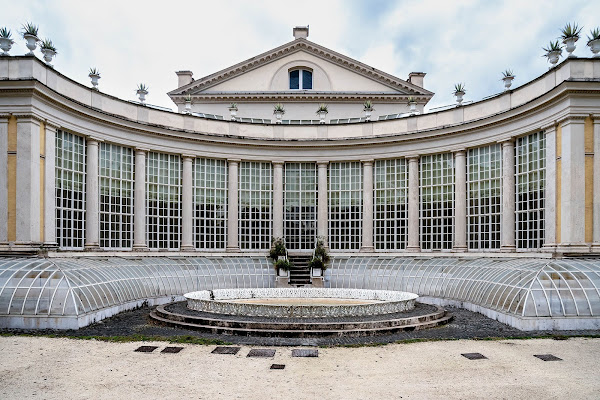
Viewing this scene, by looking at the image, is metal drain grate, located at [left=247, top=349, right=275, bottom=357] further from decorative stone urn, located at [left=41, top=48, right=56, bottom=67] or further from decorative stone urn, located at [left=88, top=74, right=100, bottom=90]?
decorative stone urn, located at [left=88, top=74, right=100, bottom=90]

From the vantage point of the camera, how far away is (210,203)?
42.9 metres

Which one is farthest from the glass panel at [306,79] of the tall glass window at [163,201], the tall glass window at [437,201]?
the tall glass window at [163,201]

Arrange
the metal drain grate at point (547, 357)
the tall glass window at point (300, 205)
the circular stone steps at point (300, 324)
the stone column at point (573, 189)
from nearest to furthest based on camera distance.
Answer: the metal drain grate at point (547, 357) < the circular stone steps at point (300, 324) < the stone column at point (573, 189) < the tall glass window at point (300, 205)

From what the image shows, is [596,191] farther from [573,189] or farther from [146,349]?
[146,349]

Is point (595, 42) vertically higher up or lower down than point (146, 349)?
higher up

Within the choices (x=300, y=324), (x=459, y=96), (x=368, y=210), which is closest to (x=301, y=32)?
(x=459, y=96)

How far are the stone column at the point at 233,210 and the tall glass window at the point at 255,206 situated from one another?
655 mm

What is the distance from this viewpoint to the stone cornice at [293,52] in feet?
175

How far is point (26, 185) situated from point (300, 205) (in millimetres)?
22427

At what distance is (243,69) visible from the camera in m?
53.9

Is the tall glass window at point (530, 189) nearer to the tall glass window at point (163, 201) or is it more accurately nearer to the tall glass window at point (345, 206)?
the tall glass window at point (345, 206)

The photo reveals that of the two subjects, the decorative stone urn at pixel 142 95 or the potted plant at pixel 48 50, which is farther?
the decorative stone urn at pixel 142 95

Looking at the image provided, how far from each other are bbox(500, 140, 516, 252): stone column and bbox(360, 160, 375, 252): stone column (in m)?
11.1

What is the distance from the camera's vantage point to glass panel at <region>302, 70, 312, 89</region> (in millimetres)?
55438
